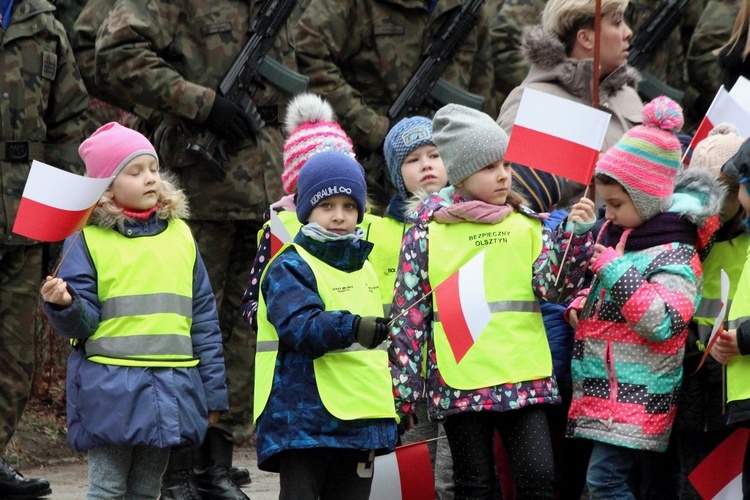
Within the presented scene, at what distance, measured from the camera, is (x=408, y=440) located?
6160 millimetres

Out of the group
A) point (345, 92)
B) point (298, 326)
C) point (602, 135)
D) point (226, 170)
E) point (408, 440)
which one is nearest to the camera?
point (298, 326)

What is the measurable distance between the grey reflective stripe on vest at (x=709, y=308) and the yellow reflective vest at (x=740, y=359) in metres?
0.35

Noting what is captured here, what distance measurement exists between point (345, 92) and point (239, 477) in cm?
204

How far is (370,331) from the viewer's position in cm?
472

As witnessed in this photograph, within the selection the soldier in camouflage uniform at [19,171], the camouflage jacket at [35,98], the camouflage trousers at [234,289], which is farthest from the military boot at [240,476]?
the camouflage jacket at [35,98]

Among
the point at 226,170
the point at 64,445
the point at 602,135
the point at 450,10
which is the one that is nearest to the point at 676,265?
the point at 602,135

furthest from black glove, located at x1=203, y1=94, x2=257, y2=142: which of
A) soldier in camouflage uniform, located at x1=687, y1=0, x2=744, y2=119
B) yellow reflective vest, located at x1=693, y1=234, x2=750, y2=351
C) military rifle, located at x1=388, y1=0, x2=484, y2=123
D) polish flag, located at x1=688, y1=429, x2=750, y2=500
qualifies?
soldier in camouflage uniform, located at x1=687, y1=0, x2=744, y2=119

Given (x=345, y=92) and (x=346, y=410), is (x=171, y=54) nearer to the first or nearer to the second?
(x=345, y=92)

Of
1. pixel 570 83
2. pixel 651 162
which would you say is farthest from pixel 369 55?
pixel 651 162

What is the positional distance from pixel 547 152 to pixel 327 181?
0.81m

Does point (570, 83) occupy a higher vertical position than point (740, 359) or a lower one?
higher

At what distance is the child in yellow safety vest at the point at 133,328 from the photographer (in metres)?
5.04

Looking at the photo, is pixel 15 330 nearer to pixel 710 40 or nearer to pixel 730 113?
pixel 730 113

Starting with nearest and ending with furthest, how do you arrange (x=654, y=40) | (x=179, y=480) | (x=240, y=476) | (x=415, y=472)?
(x=415, y=472) < (x=179, y=480) < (x=240, y=476) < (x=654, y=40)
